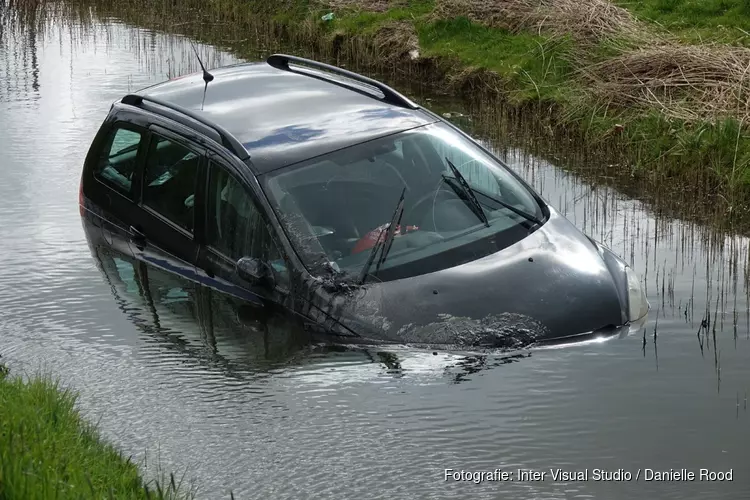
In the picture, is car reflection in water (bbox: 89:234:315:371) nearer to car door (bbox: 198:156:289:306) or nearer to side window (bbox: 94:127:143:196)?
car door (bbox: 198:156:289:306)

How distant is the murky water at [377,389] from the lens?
5965mm

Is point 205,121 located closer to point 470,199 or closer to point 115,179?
point 115,179

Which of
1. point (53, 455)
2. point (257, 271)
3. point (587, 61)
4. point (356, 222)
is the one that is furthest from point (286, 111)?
point (587, 61)

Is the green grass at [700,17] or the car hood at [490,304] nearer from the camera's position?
the car hood at [490,304]

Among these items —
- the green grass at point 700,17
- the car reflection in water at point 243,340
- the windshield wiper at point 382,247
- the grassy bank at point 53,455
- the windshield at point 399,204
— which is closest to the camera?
the grassy bank at point 53,455

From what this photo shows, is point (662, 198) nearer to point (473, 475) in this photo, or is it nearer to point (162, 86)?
point (162, 86)

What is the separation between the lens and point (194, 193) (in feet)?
27.2

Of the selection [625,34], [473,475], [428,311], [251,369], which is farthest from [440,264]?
[625,34]

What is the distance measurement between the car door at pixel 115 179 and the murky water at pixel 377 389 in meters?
0.23

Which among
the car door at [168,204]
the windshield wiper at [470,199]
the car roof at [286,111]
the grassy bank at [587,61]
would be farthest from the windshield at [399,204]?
the grassy bank at [587,61]

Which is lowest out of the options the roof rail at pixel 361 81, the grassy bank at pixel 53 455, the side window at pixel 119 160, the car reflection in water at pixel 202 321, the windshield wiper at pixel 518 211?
the car reflection in water at pixel 202 321

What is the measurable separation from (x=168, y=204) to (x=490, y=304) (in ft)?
8.34

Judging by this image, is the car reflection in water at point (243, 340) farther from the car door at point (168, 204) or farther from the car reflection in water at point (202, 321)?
the car door at point (168, 204)

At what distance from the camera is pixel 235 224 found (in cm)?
793
